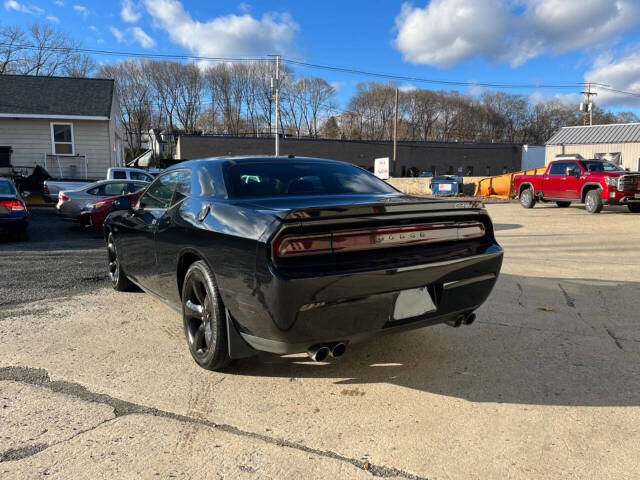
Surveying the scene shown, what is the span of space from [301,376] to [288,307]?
3.18 ft

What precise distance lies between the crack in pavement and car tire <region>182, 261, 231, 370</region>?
1.63 ft

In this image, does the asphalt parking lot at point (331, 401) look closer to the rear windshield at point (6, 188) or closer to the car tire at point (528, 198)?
the rear windshield at point (6, 188)

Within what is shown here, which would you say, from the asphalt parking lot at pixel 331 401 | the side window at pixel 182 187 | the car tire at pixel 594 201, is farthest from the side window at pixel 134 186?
the car tire at pixel 594 201

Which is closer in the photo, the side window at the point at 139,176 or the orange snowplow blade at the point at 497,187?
the side window at the point at 139,176

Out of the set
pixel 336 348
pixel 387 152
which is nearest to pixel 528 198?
pixel 336 348

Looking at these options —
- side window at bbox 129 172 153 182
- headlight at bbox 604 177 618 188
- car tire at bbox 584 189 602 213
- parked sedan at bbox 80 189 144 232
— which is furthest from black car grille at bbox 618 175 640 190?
side window at bbox 129 172 153 182

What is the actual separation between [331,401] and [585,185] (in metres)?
15.1

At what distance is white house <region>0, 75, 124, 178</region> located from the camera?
20578mm

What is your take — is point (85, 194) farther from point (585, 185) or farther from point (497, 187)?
point (497, 187)

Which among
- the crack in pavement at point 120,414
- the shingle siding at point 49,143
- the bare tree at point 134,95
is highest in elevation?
the bare tree at point 134,95

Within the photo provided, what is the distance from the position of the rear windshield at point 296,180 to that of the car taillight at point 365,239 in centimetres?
91

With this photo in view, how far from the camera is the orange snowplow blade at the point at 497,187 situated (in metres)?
Answer: 23.5

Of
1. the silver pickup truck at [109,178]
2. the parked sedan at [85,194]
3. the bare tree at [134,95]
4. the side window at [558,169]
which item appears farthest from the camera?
the bare tree at [134,95]

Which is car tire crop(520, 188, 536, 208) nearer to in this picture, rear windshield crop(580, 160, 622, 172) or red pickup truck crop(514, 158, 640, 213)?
red pickup truck crop(514, 158, 640, 213)
